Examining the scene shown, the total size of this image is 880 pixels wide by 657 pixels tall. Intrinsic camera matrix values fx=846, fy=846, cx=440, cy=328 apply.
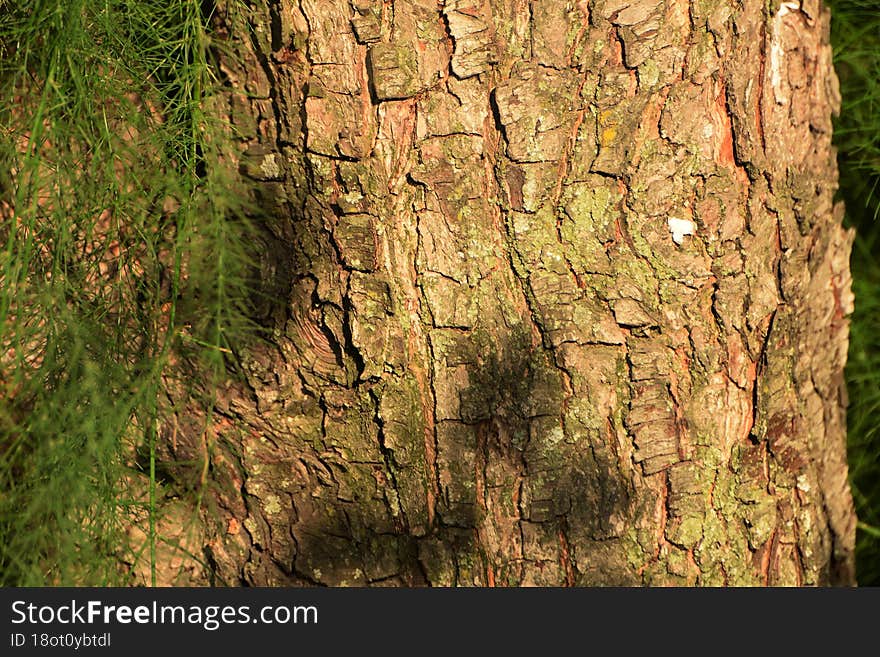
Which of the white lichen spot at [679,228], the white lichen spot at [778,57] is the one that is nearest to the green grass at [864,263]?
the white lichen spot at [778,57]

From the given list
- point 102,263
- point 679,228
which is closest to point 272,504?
point 102,263

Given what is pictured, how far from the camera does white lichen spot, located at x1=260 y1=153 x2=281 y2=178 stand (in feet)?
3.95

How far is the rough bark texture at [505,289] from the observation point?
1.17 meters

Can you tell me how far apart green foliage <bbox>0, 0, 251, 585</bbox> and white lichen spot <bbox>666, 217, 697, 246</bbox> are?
610mm

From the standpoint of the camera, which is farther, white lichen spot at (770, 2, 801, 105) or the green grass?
the green grass

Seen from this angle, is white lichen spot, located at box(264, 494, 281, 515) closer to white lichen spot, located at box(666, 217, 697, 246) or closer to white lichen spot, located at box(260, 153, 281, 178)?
white lichen spot, located at box(260, 153, 281, 178)

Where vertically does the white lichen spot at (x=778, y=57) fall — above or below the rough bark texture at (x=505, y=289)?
above

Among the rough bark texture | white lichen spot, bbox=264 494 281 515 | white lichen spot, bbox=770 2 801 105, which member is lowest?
white lichen spot, bbox=264 494 281 515

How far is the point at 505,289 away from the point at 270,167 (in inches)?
14.9

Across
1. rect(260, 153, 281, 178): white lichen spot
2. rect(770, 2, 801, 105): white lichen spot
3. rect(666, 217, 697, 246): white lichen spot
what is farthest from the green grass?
rect(260, 153, 281, 178): white lichen spot

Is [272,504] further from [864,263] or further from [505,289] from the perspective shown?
[864,263]

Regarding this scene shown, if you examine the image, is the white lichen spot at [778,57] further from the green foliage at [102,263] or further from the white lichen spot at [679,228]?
the green foliage at [102,263]

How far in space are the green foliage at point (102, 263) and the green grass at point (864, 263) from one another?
1.12 meters

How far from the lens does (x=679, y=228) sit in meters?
1.22
